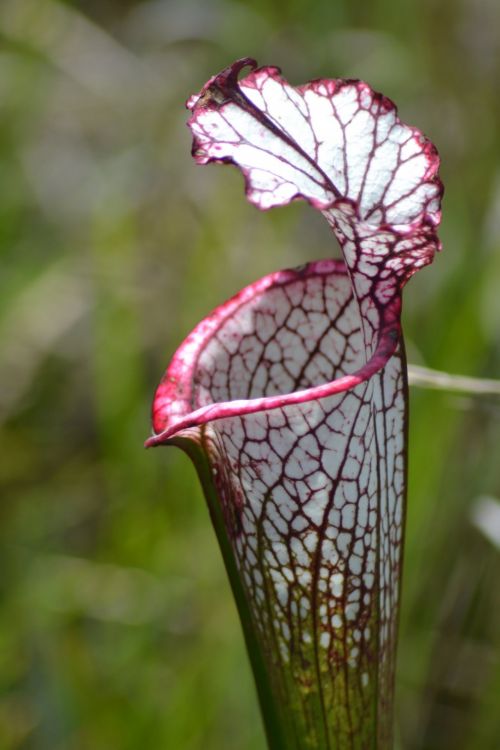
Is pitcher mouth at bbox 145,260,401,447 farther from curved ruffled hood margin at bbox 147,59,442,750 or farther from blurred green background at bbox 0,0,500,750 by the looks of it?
blurred green background at bbox 0,0,500,750

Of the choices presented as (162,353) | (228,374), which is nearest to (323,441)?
(228,374)

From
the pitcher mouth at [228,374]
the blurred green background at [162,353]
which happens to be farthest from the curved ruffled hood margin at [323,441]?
the blurred green background at [162,353]

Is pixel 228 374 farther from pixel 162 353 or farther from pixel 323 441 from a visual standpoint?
pixel 162 353

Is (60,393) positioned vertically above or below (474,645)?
above

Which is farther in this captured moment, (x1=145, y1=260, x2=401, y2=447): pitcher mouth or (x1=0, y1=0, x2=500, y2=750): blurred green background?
(x1=0, y1=0, x2=500, y2=750): blurred green background

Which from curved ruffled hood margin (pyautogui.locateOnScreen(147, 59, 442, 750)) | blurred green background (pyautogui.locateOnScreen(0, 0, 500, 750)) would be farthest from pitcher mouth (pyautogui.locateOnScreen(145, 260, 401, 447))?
blurred green background (pyautogui.locateOnScreen(0, 0, 500, 750))

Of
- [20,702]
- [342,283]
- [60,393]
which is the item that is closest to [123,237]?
[60,393]

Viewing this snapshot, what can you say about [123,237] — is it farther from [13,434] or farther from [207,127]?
[207,127]
